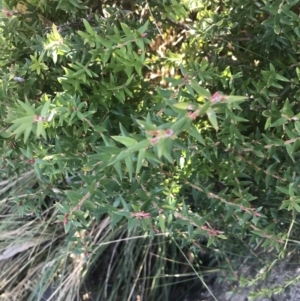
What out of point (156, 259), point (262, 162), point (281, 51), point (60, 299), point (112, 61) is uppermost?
point (112, 61)

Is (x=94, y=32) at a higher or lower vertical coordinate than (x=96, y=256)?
higher

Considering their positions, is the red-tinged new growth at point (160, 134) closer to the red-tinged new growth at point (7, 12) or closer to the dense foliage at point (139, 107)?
the dense foliage at point (139, 107)

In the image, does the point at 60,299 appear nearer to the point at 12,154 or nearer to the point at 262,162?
the point at 12,154

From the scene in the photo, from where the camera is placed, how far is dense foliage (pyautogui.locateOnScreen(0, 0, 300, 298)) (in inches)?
32.3

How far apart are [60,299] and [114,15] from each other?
1.13 m

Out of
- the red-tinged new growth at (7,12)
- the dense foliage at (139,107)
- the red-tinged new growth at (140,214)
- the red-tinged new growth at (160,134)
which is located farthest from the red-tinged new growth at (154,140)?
the red-tinged new growth at (7,12)

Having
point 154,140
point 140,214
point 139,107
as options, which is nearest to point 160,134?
point 154,140

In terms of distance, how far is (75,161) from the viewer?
91cm

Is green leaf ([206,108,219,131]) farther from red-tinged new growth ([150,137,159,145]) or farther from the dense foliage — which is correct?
the dense foliage

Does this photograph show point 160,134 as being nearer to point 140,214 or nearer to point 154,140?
point 154,140

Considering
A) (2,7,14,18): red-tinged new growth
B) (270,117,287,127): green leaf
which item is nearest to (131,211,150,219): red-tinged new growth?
(270,117,287,127): green leaf

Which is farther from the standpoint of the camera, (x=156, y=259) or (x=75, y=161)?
(x=156, y=259)

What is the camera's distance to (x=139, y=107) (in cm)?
103

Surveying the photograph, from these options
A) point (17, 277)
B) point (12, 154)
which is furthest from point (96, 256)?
point (12, 154)
